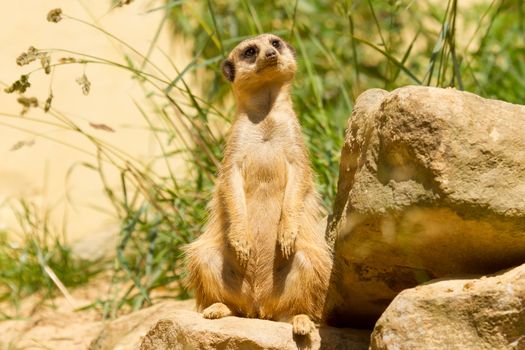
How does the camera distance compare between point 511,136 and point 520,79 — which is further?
point 520,79

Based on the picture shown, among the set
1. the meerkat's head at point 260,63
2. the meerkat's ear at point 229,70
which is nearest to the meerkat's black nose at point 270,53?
the meerkat's head at point 260,63

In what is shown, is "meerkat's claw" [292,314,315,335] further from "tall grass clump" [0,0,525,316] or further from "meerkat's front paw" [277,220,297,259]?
"tall grass clump" [0,0,525,316]

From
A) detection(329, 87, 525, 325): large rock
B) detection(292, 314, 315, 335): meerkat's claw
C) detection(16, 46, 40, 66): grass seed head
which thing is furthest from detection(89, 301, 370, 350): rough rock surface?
detection(16, 46, 40, 66): grass seed head

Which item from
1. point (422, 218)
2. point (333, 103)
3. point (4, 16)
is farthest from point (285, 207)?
point (4, 16)

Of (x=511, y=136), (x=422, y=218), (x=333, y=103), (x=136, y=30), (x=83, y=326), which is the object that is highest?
(x=136, y=30)

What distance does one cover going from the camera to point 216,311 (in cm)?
320

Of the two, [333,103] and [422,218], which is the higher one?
[333,103]

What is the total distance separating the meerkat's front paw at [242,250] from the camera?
3387 millimetres

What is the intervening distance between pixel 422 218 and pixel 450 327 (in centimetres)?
31

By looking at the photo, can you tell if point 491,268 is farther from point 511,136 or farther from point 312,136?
point 312,136

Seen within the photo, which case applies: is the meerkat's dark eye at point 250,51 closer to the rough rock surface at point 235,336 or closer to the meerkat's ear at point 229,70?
the meerkat's ear at point 229,70

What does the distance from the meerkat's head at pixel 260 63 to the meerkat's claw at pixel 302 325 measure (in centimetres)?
107

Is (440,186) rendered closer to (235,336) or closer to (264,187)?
(235,336)

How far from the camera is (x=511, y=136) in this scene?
2453 millimetres
